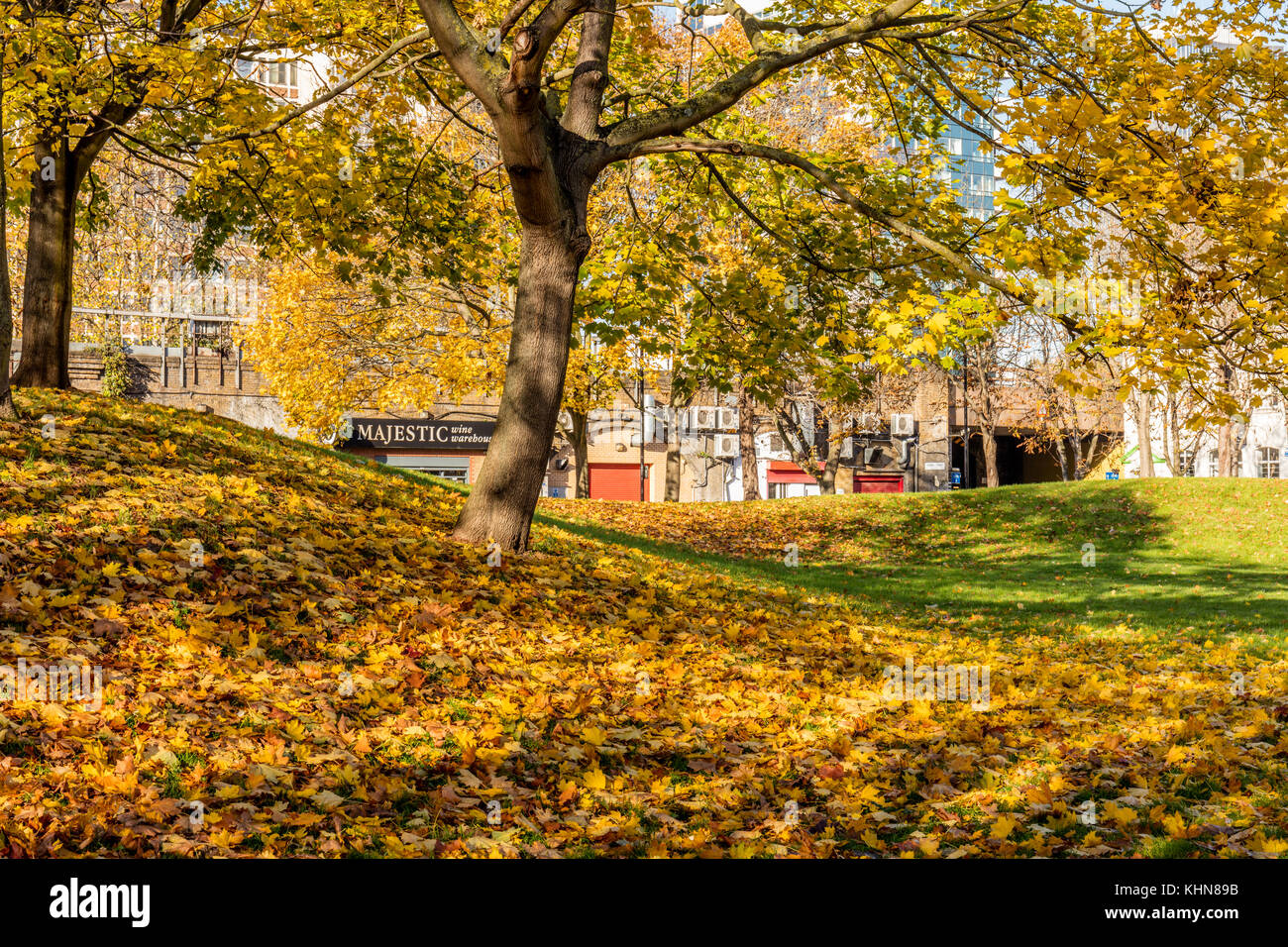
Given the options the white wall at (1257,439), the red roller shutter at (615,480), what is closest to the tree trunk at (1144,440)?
the white wall at (1257,439)

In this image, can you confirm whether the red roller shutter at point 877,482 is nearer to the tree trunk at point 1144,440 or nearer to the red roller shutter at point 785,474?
the red roller shutter at point 785,474

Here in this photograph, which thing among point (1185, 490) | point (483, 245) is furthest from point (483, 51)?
point (1185, 490)

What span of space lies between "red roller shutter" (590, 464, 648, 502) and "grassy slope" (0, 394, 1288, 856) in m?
30.9

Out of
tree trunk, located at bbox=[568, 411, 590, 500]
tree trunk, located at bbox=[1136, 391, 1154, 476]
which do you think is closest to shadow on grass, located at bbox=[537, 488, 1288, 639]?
tree trunk, located at bbox=[568, 411, 590, 500]

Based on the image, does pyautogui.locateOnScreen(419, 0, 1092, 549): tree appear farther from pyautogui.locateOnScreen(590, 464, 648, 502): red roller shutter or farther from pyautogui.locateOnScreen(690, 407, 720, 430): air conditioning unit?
pyautogui.locateOnScreen(590, 464, 648, 502): red roller shutter

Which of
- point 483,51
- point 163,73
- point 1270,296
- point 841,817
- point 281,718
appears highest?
point 163,73

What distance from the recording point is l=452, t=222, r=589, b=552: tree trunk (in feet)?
31.3

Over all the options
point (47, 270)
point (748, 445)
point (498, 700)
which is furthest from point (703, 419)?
point (498, 700)

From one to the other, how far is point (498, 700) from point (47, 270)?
30.1 feet

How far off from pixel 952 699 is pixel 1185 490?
61.3 feet

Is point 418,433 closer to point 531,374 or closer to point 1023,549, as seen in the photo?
point 1023,549
